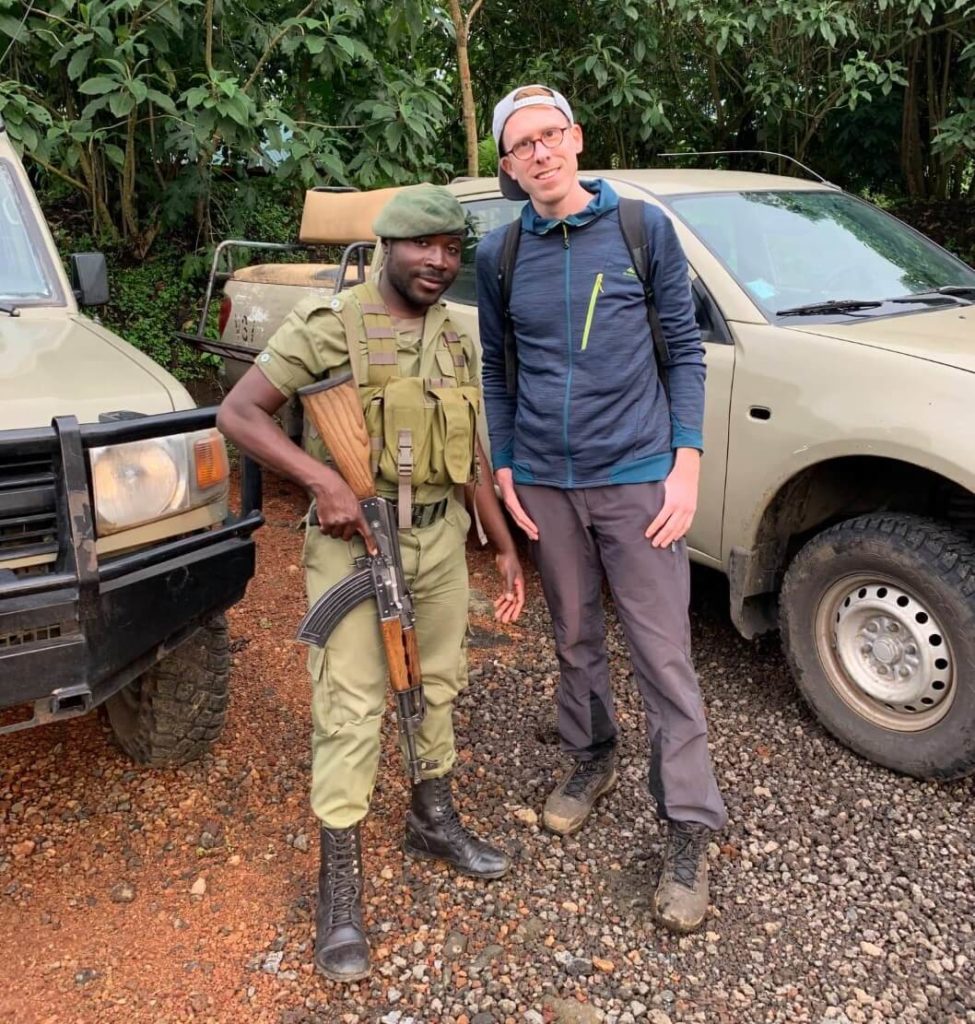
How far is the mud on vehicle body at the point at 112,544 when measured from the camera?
7.05ft

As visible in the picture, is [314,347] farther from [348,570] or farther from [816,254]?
[816,254]

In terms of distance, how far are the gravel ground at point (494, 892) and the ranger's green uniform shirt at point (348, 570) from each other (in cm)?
40

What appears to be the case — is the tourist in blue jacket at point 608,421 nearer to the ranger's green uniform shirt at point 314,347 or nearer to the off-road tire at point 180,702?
the ranger's green uniform shirt at point 314,347

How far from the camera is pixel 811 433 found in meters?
3.00

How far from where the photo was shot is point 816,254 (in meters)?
3.65

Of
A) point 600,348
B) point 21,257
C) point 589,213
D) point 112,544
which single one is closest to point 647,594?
point 600,348

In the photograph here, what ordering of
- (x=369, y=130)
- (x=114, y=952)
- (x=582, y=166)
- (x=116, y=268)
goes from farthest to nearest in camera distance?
(x=582, y=166)
(x=116, y=268)
(x=369, y=130)
(x=114, y=952)

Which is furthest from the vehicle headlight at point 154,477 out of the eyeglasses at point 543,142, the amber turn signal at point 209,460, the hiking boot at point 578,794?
the hiking boot at point 578,794

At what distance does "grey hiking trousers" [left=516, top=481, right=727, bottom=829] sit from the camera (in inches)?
94.8

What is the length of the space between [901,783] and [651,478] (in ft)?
4.64

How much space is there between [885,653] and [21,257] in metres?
3.17


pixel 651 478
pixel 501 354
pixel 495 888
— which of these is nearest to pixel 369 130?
pixel 501 354

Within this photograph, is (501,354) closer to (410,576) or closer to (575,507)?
(575,507)

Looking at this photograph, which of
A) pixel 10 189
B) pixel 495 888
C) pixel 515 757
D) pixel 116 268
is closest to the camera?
pixel 495 888
